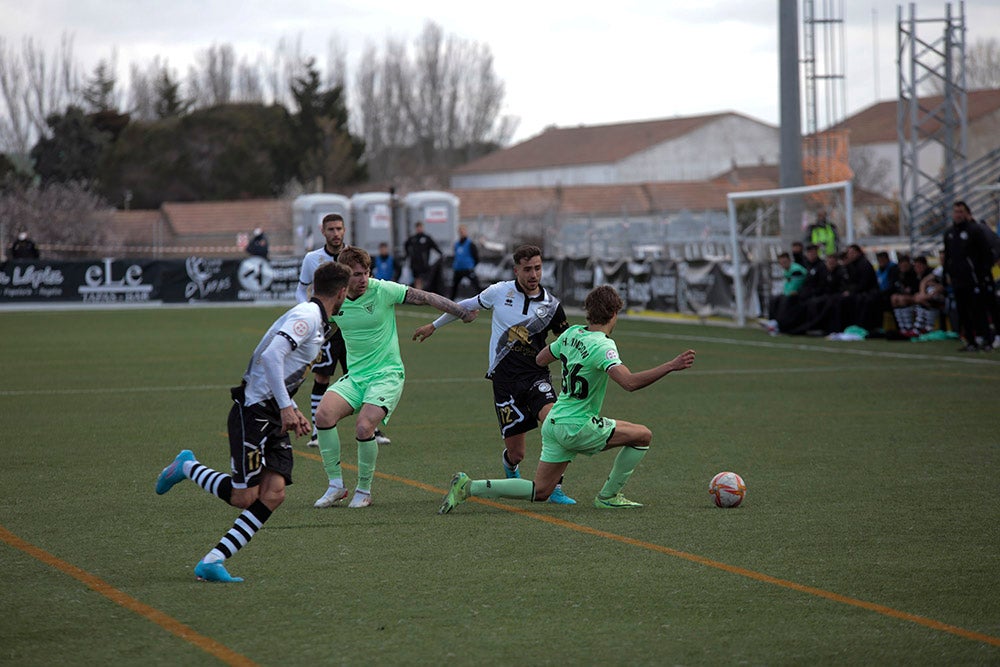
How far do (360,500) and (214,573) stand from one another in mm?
2274

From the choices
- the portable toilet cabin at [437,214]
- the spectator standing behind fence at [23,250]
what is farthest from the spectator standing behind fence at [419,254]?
the spectator standing behind fence at [23,250]

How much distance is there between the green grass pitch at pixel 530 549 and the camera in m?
5.73

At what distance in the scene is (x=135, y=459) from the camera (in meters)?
11.1

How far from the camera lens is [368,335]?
9.48 meters

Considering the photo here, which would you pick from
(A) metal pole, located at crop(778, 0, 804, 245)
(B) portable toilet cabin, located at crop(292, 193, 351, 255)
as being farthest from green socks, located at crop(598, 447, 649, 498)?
(B) portable toilet cabin, located at crop(292, 193, 351, 255)

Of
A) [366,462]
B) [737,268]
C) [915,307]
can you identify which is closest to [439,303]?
[366,462]

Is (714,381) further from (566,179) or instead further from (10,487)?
(566,179)

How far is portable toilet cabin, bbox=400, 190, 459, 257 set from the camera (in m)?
44.9

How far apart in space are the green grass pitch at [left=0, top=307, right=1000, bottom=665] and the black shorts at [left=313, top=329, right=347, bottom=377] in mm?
722

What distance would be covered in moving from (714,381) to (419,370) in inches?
173

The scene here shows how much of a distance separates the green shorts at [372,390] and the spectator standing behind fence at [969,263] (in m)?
13.5

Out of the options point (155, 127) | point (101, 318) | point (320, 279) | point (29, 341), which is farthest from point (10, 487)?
point (155, 127)

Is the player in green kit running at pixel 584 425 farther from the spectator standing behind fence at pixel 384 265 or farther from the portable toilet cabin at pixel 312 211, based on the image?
the portable toilet cabin at pixel 312 211

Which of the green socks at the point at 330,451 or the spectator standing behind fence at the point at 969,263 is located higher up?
the spectator standing behind fence at the point at 969,263
